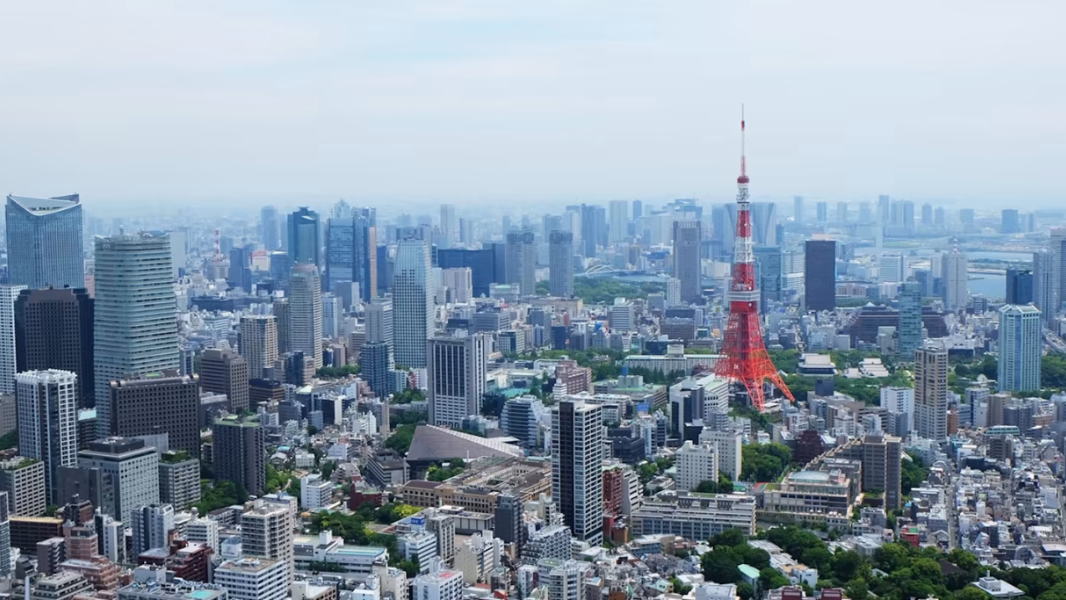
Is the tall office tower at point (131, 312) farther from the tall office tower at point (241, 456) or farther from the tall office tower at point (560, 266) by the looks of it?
the tall office tower at point (560, 266)

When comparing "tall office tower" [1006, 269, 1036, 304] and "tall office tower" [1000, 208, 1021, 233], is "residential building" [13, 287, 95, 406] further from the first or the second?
"tall office tower" [1000, 208, 1021, 233]

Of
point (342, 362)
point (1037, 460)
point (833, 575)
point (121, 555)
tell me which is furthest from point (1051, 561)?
point (342, 362)

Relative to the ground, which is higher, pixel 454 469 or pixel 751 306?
pixel 751 306

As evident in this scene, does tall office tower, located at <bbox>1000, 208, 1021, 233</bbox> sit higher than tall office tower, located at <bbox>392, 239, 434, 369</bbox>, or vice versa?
tall office tower, located at <bbox>1000, 208, 1021, 233</bbox>

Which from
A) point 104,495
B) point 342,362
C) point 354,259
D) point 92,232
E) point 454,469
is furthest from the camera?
point 354,259

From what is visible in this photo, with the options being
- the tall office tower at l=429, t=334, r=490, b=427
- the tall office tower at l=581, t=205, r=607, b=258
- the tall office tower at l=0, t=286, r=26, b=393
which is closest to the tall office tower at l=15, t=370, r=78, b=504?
the tall office tower at l=0, t=286, r=26, b=393

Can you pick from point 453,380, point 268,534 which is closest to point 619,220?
point 453,380

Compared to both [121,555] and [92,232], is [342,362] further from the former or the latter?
[121,555]

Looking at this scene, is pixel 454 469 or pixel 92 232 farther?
pixel 92 232
